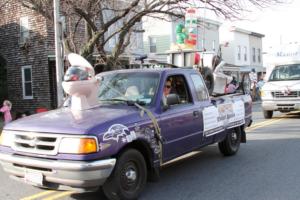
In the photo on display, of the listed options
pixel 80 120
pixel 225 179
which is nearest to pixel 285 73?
pixel 225 179

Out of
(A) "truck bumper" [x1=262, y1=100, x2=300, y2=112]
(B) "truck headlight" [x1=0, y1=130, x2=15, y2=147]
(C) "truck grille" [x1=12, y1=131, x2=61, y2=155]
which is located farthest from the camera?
(A) "truck bumper" [x1=262, y1=100, x2=300, y2=112]

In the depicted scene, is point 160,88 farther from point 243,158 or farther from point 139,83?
point 243,158

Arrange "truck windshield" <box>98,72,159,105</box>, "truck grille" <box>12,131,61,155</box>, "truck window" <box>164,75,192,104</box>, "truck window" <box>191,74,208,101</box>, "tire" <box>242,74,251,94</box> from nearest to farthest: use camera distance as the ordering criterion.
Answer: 1. "truck grille" <box>12,131,61,155</box>
2. "truck windshield" <box>98,72,159,105</box>
3. "truck window" <box>164,75,192,104</box>
4. "truck window" <box>191,74,208,101</box>
5. "tire" <box>242,74,251,94</box>

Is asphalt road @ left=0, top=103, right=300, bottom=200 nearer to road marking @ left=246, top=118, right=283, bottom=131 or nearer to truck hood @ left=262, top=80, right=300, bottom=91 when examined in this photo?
road marking @ left=246, top=118, right=283, bottom=131

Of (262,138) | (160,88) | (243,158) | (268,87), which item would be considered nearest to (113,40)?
(268,87)

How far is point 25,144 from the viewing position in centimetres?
551

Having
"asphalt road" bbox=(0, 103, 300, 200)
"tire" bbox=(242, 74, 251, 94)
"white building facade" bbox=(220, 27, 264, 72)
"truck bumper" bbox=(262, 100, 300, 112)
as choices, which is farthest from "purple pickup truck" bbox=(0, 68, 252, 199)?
"white building facade" bbox=(220, 27, 264, 72)

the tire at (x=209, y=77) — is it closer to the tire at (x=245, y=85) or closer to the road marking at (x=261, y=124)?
the tire at (x=245, y=85)

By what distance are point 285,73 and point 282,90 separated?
1.12 m

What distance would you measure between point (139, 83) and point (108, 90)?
50 centimetres

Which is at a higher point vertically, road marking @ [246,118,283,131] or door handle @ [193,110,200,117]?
door handle @ [193,110,200,117]

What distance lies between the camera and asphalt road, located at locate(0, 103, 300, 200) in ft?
20.1

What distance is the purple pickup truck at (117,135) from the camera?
517cm

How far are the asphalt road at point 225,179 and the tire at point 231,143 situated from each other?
145mm
